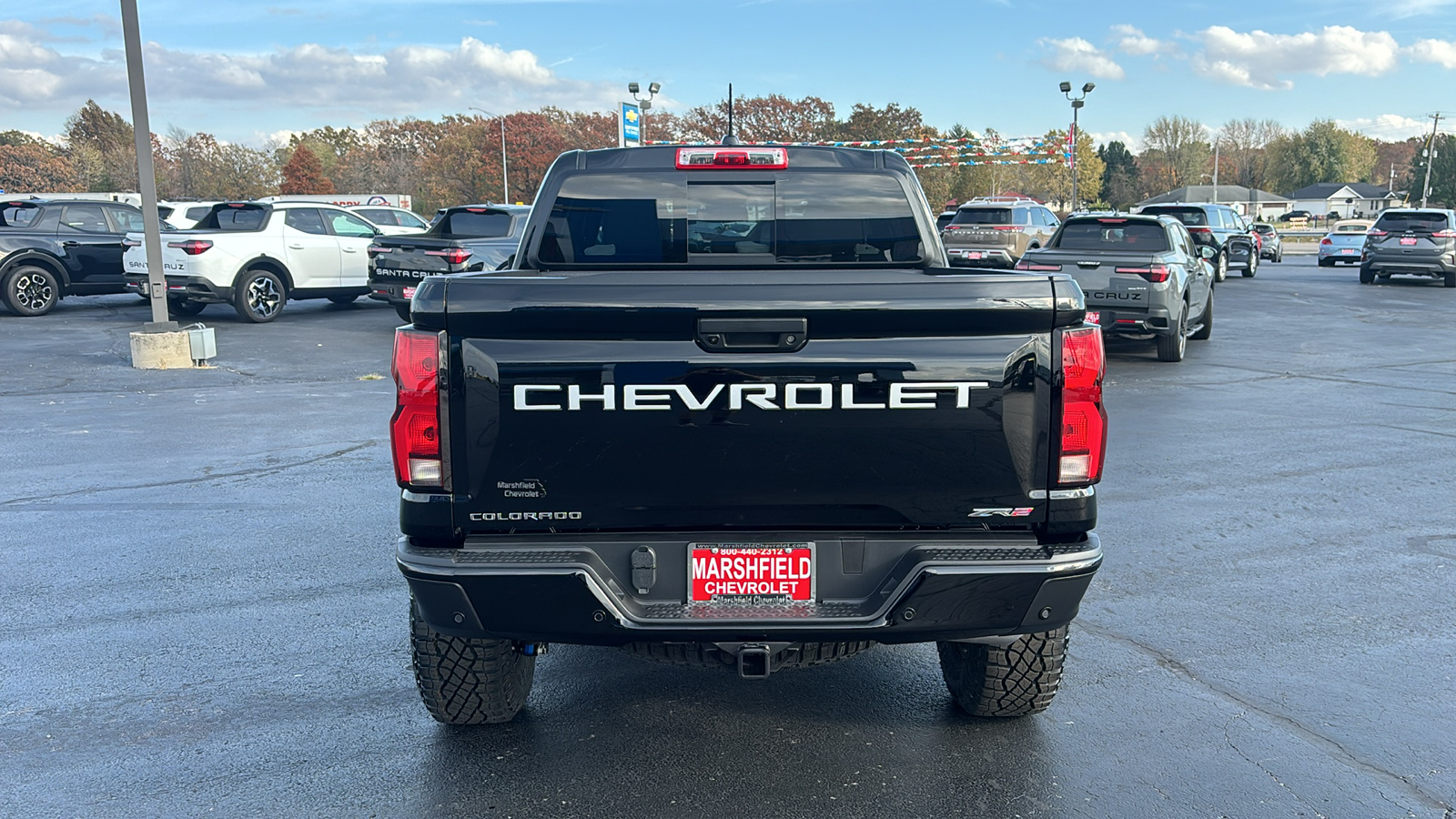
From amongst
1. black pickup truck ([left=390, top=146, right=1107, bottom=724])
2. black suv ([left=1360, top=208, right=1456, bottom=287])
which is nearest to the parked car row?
black pickup truck ([left=390, top=146, right=1107, bottom=724])

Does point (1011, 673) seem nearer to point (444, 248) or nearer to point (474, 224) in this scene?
point (444, 248)

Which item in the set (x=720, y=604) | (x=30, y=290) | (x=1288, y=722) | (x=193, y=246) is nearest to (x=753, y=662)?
(x=720, y=604)

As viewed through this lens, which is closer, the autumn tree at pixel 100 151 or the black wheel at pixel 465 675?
the black wheel at pixel 465 675

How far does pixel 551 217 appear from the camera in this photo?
4.32 m

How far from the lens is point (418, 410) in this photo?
3.15 metres

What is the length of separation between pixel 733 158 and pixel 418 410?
5.49ft

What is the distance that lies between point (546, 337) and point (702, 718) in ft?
5.46

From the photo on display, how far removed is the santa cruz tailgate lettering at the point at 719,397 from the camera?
3.11 metres

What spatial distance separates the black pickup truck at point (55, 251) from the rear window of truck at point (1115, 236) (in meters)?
15.7

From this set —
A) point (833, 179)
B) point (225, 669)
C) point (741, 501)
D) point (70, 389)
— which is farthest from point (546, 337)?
point (70, 389)

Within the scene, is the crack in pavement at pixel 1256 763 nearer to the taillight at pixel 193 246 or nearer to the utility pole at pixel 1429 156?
the taillight at pixel 193 246

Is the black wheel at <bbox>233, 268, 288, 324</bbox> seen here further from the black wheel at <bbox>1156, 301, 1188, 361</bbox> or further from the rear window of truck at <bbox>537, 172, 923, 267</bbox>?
the rear window of truck at <bbox>537, 172, 923, 267</bbox>

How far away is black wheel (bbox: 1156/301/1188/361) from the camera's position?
13742mm

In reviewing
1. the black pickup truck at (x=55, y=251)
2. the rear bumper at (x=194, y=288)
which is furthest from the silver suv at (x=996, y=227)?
the black pickup truck at (x=55, y=251)
